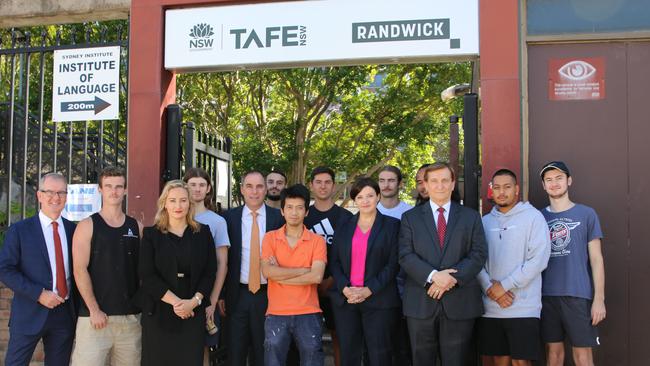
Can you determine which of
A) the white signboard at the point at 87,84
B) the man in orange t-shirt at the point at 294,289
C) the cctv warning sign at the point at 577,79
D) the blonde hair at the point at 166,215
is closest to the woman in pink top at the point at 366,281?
the man in orange t-shirt at the point at 294,289

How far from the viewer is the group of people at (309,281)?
424 centimetres

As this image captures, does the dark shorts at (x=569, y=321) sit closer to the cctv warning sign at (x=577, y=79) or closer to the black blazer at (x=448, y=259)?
the black blazer at (x=448, y=259)

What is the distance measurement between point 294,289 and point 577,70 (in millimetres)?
3206

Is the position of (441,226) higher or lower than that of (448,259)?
higher

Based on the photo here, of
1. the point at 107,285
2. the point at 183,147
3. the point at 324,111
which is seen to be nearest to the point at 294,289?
the point at 107,285

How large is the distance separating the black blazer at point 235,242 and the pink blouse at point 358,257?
0.76m

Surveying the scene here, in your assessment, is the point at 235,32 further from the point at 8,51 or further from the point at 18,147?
the point at 18,147

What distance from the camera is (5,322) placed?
590 centimetres

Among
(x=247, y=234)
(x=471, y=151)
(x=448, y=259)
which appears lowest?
(x=448, y=259)

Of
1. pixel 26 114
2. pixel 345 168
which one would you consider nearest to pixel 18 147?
pixel 26 114

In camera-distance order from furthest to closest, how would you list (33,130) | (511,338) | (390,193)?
(33,130), (390,193), (511,338)

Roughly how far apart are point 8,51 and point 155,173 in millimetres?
2149

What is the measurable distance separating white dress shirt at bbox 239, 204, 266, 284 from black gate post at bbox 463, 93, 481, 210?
181cm

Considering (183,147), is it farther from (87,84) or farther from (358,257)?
(358,257)
